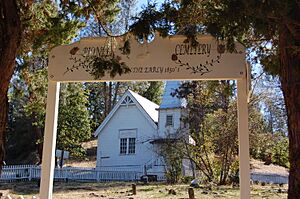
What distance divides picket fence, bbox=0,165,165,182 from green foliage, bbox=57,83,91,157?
2.95 metres

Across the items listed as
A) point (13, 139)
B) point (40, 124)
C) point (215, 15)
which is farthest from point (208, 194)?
point (13, 139)

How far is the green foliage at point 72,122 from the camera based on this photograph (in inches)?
780

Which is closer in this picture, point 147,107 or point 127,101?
point 127,101

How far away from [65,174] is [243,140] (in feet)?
44.6

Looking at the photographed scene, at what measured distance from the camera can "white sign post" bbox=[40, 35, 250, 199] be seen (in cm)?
538

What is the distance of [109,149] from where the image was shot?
21.6 metres

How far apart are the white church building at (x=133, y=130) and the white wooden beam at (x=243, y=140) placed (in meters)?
13.7

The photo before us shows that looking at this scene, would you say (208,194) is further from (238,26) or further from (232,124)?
(238,26)

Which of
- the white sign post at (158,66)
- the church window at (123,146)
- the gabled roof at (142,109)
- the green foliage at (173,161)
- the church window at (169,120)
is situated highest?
the gabled roof at (142,109)

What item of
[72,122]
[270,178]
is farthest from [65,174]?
[270,178]

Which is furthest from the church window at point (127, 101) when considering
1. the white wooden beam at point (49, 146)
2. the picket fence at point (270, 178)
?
the white wooden beam at point (49, 146)

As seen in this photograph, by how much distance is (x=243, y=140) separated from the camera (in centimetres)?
531

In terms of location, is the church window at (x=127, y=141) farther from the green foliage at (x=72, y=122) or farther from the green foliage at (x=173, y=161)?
the green foliage at (x=173, y=161)

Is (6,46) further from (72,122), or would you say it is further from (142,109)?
(72,122)
